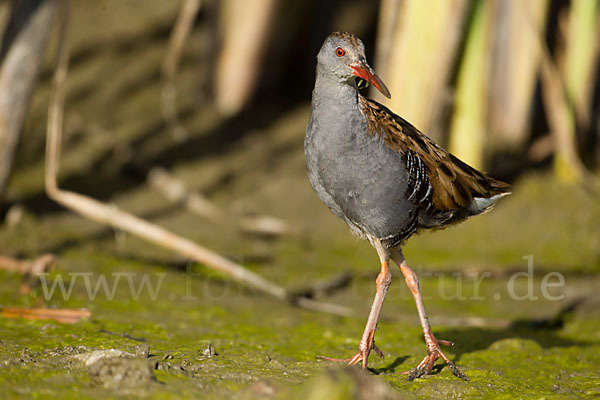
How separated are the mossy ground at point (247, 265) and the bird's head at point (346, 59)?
1.50 m

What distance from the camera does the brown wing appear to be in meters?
4.16

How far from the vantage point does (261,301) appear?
6012mm

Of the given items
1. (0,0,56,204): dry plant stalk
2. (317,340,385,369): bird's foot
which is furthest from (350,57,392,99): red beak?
(0,0,56,204): dry plant stalk

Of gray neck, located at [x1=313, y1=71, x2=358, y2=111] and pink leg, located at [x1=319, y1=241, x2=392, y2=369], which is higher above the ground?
gray neck, located at [x1=313, y1=71, x2=358, y2=111]

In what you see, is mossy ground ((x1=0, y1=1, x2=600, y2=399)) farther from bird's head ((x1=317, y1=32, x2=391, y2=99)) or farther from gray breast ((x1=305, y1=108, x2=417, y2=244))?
bird's head ((x1=317, y1=32, x2=391, y2=99))

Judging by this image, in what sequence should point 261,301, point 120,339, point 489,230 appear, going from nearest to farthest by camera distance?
point 120,339 < point 261,301 < point 489,230

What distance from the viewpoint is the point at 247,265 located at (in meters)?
6.77

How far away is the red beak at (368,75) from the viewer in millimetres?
3912

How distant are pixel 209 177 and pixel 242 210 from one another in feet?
2.51

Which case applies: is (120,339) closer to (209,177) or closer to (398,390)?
(398,390)

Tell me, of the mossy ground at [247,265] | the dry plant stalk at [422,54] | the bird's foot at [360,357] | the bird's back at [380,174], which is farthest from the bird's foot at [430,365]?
the dry plant stalk at [422,54]

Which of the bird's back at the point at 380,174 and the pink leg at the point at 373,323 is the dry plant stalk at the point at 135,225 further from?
the bird's back at the point at 380,174

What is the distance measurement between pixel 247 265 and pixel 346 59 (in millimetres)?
3136

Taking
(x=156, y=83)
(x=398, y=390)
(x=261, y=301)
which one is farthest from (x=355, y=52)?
(x=156, y=83)
